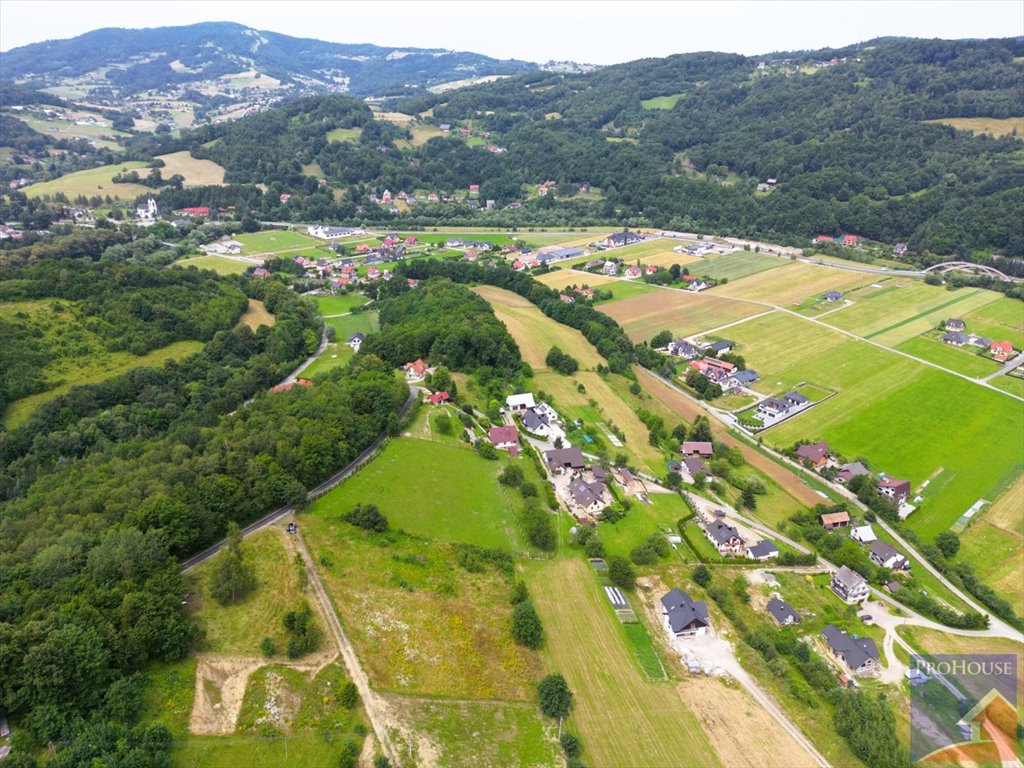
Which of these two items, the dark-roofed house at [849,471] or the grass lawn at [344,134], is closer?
the dark-roofed house at [849,471]

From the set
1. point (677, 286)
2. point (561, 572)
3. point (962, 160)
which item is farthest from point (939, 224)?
point (561, 572)

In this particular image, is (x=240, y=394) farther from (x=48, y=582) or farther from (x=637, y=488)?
(x=637, y=488)

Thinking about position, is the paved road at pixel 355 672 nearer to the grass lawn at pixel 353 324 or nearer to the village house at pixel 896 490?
the village house at pixel 896 490

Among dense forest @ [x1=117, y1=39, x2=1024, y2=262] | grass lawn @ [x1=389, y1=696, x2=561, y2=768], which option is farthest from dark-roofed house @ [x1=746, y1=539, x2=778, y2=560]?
dense forest @ [x1=117, y1=39, x2=1024, y2=262]

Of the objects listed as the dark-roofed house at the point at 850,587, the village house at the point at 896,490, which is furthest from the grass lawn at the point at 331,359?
the village house at the point at 896,490

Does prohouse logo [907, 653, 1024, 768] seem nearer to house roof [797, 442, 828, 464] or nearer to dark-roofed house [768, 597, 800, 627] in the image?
dark-roofed house [768, 597, 800, 627]
